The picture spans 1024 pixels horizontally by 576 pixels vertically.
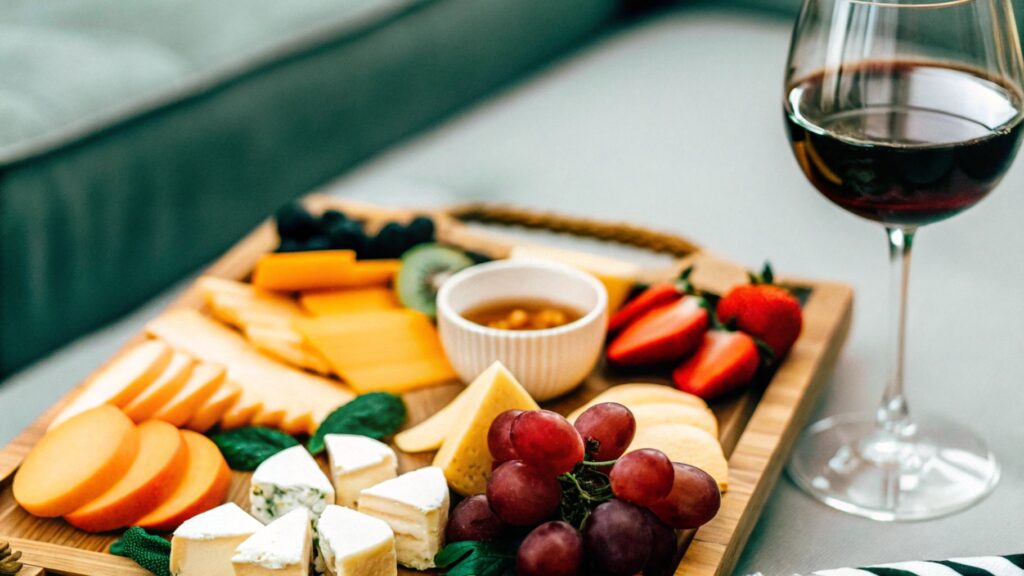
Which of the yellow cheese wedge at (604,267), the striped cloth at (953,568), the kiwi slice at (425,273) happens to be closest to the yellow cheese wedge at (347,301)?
the kiwi slice at (425,273)

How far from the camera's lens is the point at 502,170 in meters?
1.50

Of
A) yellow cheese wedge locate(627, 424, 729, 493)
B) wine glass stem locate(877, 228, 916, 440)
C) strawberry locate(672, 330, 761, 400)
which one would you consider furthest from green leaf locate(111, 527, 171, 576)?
wine glass stem locate(877, 228, 916, 440)

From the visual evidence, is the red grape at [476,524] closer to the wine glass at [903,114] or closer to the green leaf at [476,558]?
the green leaf at [476,558]

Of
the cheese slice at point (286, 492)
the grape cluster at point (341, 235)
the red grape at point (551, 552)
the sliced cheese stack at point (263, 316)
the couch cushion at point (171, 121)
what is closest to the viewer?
the red grape at point (551, 552)

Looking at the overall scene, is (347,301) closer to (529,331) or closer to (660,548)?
(529,331)

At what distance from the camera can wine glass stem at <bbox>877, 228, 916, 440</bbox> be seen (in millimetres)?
839

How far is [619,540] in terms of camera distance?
67 cm

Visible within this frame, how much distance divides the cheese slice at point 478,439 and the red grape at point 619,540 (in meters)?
0.13

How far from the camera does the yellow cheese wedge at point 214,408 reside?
88 centimetres

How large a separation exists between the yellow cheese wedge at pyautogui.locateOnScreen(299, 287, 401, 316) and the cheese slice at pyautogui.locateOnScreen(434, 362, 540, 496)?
0.93 ft

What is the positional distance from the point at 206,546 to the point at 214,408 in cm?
19

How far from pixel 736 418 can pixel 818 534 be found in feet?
0.41

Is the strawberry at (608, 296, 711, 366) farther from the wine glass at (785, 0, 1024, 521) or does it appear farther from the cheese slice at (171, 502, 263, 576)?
the cheese slice at (171, 502, 263, 576)

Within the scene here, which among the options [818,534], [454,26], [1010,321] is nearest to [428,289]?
[818,534]
